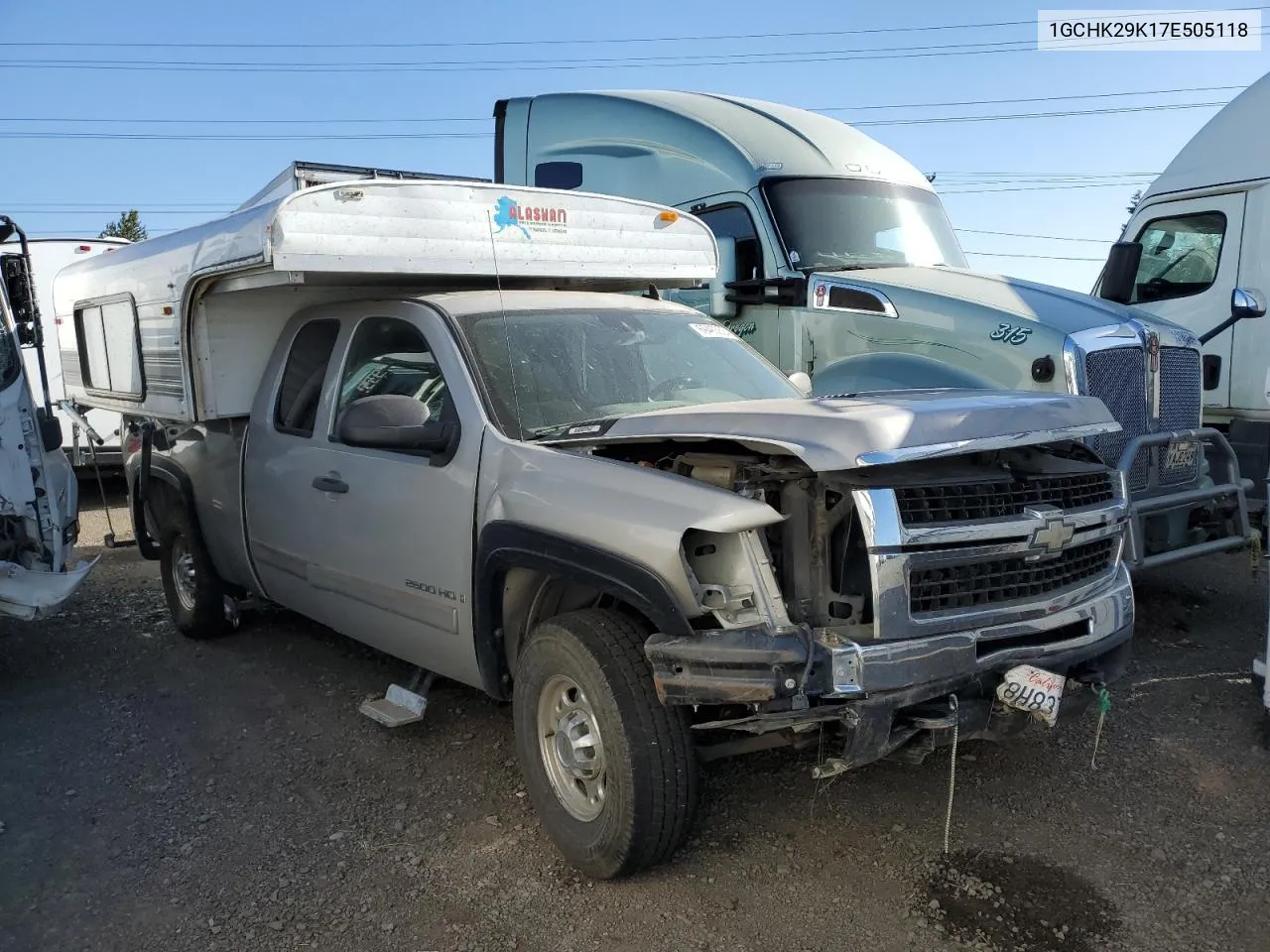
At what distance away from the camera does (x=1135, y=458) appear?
552cm

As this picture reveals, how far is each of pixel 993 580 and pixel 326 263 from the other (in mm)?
2955

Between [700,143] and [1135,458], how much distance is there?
3889 mm

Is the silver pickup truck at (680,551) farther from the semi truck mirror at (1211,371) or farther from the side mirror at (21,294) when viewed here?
Answer: the semi truck mirror at (1211,371)

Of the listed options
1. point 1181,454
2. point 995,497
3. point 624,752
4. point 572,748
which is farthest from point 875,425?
point 1181,454

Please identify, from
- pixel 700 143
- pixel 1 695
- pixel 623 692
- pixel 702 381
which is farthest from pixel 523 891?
pixel 700 143

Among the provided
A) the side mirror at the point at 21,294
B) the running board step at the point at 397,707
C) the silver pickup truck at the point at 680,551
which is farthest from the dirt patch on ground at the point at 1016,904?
the side mirror at the point at 21,294

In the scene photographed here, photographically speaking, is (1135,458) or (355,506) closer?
(355,506)

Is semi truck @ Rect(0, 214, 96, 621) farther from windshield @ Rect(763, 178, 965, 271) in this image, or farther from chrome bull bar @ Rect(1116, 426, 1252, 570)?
chrome bull bar @ Rect(1116, 426, 1252, 570)

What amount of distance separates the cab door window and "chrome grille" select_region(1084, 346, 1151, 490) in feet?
11.6

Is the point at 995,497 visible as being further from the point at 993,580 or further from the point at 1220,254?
the point at 1220,254

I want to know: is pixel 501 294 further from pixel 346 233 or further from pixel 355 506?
pixel 355 506

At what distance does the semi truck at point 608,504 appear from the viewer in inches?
121

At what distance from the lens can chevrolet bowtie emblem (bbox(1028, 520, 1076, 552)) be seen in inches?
130

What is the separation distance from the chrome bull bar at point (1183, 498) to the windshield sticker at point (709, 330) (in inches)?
84.8
